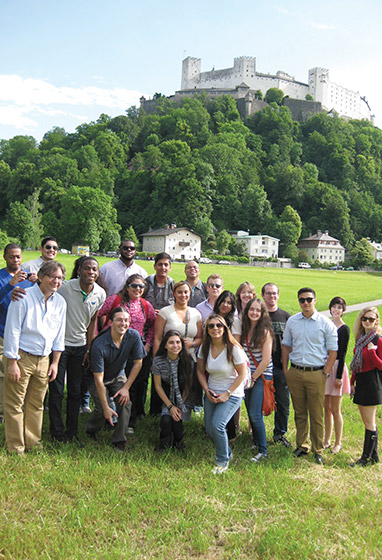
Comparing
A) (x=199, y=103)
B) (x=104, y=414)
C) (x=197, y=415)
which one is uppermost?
(x=199, y=103)

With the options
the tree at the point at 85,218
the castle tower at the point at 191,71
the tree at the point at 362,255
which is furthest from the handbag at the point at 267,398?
the castle tower at the point at 191,71

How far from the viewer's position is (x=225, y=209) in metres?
98.6

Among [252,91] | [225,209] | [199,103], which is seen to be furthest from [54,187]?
[252,91]

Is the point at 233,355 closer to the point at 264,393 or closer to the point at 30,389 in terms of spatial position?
the point at 264,393

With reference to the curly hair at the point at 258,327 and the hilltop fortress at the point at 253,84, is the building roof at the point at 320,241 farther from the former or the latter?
the curly hair at the point at 258,327

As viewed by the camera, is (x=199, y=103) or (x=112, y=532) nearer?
(x=112, y=532)

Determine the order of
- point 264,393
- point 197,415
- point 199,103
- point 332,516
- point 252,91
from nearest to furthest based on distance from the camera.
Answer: point 332,516, point 264,393, point 197,415, point 199,103, point 252,91

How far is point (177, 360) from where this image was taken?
5.77 meters

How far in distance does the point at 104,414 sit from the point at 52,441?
0.78 metres

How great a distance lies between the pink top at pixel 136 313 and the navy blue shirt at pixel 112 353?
0.51 meters

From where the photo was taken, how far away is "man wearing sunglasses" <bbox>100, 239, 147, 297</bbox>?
7.35 m

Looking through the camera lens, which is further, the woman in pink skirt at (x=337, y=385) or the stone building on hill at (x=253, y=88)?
the stone building on hill at (x=253, y=88)

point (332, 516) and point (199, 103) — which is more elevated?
point (199, 103)

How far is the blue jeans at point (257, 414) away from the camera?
570cm
